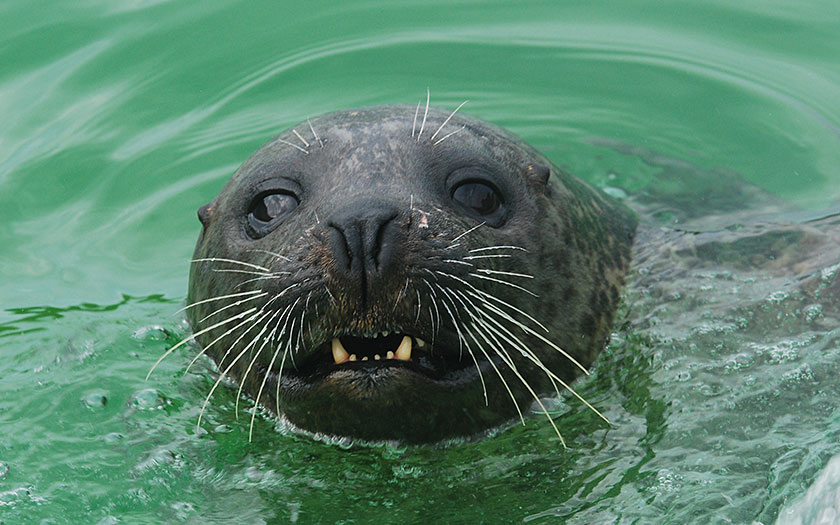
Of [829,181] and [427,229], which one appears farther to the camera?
[829,181]

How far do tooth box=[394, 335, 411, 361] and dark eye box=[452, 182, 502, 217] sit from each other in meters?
0.71

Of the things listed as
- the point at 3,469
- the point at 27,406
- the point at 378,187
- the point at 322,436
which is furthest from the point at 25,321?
the point at 378,187

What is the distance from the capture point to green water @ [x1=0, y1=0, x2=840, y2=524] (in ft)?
15.2

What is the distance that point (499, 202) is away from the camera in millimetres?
5129

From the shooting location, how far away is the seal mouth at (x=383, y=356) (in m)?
4.53

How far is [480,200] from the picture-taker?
5027 millimetres

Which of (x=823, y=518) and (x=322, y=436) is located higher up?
(x=322, y=436)

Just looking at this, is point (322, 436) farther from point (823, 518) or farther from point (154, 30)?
point (154, 30)

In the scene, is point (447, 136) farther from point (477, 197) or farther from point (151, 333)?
point (151, 333)

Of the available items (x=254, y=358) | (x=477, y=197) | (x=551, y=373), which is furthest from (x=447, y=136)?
(x=254, y=358)

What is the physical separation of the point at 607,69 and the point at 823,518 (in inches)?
227

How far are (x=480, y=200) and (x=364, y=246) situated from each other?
3.06ft

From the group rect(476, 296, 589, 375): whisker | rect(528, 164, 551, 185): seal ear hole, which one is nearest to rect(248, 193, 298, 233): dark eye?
rect(476, 296, 589, 375): whisker

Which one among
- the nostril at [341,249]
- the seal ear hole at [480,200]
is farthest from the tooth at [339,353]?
the seal ear hole at [480,200]
